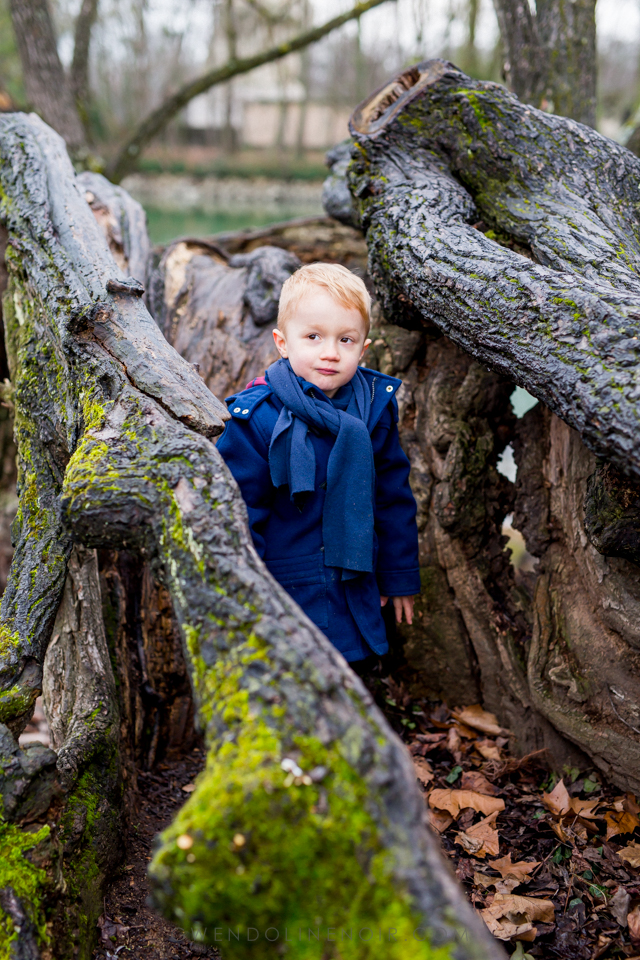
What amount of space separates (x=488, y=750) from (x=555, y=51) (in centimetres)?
390

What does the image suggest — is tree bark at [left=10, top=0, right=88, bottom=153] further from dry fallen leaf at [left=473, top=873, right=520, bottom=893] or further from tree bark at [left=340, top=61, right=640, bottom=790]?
dry fallen leaf at [left=473, top=873, right=520, bottom=893]

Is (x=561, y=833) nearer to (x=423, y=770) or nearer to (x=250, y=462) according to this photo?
(x=423, y=770)

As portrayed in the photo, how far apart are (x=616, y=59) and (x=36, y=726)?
23.8 meters

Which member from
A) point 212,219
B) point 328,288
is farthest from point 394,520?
point 212,219

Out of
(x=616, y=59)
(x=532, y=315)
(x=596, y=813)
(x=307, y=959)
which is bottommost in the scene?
(x=596, y=813)

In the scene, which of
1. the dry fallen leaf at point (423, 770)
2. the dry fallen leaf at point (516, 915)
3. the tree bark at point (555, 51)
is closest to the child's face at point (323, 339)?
the dry fallen leaf at point (423, 770)

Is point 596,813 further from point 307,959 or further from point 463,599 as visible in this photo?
point 307,959

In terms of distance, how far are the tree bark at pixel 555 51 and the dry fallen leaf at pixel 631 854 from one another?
3842 mm

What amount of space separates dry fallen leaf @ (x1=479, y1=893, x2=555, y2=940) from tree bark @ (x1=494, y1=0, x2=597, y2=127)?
13.3 feet

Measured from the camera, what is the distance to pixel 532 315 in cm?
204

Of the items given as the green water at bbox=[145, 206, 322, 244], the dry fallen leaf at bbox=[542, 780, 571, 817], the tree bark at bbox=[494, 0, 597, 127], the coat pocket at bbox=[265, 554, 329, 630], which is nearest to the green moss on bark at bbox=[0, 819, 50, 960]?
the coat pocket at bbox=[265, 554, 329, 630]

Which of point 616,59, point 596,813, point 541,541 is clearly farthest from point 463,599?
point 616,59

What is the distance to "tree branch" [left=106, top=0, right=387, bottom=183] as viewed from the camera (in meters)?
7.45

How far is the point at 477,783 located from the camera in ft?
9.07
